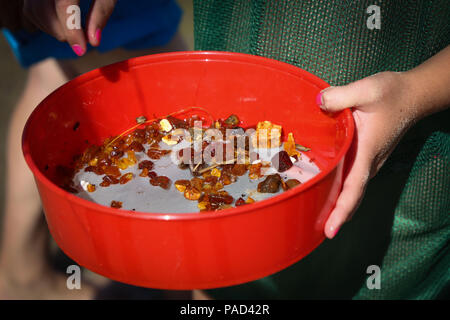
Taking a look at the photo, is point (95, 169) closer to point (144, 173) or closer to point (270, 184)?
point (144, 173)

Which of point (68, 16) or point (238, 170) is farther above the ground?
point (68, 16)

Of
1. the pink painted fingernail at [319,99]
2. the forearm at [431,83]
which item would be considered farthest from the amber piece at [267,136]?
the forearm at [431,83]

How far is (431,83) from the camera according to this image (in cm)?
73

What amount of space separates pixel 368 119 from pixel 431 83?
0.14 meters

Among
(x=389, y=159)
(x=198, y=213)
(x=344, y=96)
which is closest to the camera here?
(x=198, y=213)

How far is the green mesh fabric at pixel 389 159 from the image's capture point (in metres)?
0.81

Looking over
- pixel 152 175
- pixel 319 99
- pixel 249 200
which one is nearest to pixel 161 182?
pixel 152 175

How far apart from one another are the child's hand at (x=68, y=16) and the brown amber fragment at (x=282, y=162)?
0.35 m

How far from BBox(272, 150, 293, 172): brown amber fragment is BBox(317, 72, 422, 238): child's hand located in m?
0.11

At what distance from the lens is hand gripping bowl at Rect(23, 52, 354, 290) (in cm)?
51

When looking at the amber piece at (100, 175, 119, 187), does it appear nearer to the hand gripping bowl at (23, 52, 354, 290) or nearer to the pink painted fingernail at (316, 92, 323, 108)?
the hand gripping bowl at (23, 52, 354, 290)

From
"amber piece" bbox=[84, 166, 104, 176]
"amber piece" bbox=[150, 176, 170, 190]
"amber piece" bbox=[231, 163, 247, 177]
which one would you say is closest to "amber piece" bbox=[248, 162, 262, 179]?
"amber piece" bbox=[231, 163, 247, 177]

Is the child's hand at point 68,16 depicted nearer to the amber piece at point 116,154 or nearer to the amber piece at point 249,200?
the amber piece at point 116,154

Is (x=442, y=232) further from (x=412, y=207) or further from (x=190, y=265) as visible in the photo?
(x=190, y=265)
